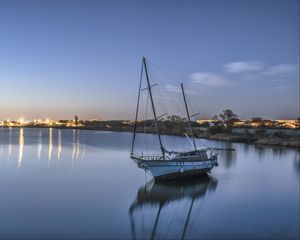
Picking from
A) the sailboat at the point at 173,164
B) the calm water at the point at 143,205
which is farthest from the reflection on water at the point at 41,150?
the sailboat at the point at 173,164

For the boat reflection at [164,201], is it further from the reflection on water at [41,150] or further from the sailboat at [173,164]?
the reflection on water at [41,150]

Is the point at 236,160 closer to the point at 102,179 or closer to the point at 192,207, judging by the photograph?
the point at 102,179

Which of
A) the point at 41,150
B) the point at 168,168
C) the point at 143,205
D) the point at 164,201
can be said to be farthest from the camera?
the point at 41,150

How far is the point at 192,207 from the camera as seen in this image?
Answer: 70.4 feet

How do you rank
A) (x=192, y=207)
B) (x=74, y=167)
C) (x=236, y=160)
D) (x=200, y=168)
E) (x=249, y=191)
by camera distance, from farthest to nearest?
(x=236, y=160)
(x=74, y=167)
(x=200, y=168)
(x=249, y=191)
(x=192, y=207)

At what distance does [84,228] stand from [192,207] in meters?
7.65

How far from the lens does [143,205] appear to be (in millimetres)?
21641

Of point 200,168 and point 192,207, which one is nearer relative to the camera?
point 192,207

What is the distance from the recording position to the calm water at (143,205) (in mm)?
16328

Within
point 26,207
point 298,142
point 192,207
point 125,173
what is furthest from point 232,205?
point 298,142

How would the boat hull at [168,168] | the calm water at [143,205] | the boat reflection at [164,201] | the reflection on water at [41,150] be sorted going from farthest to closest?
the reflection on water at [41,150] < the boat hull at [168,168] < the boat reflection at [164,201] < the calm water at [143,205]

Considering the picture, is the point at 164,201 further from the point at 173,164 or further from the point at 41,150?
the point at 41,150

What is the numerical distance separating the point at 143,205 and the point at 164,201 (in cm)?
168

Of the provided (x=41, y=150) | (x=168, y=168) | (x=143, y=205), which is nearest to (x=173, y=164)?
(x=168, y=168)
